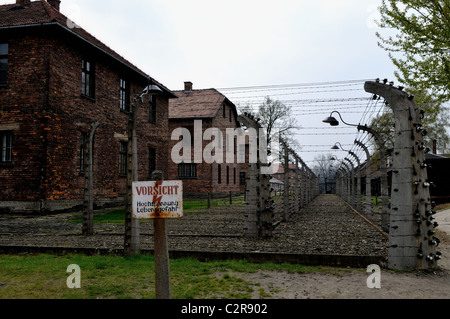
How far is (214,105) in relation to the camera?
31.2 metres

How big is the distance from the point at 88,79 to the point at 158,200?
15148 mm

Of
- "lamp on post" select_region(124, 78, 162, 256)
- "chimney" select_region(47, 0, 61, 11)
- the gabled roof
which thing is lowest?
"lamp on post" select_region(124, 78, 162, 256)

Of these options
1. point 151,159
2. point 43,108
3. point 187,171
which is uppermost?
point 43,108

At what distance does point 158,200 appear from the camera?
10.8 ft

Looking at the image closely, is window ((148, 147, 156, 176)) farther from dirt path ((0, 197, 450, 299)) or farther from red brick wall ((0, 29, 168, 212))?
dirt path ((0, 197, 450, 299))

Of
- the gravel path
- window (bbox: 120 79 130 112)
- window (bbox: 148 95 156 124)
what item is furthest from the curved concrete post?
window (bbox: 148 95 156 124)

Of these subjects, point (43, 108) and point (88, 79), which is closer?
point (43, 108)

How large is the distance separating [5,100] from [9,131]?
4.06 ft

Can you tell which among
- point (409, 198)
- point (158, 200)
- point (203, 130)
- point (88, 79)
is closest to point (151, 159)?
point (88, 79)

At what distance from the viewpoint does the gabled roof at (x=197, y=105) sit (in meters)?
29.8

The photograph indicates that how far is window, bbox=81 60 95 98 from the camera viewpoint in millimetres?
16234

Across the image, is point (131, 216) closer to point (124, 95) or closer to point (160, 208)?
point (160, 208)

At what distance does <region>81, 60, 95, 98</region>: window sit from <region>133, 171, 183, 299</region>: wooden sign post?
46.7 ft
